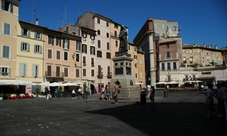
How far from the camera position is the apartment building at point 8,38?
105ft

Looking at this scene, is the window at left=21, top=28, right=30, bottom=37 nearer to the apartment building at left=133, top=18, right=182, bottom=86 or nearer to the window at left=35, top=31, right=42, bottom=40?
the window at left=35, top=31, right=42, bottom=40

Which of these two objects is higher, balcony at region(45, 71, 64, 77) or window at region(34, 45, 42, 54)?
window at region(34, 45, 42, 54)

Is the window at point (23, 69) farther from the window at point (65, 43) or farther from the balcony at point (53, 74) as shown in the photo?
the window at point (65, 43)

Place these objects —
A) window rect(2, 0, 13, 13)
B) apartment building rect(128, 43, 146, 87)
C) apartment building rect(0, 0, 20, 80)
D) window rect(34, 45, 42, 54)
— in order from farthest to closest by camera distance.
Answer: apartment building rect(128, 43, 146, 87)
window rect(34, 45, 42, 54)
window rect(2, 0, 13, 13)
apartment building rect(0, 0, 20, 80)

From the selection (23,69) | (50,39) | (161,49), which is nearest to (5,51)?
(23,69)

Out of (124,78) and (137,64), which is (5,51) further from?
(137,64)

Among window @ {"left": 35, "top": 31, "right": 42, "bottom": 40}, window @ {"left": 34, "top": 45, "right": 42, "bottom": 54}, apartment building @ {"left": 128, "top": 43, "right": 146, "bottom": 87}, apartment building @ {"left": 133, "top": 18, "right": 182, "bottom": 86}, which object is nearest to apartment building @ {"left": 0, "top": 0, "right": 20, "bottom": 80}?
window @ {"left": 34, "top": 45, "right": 42, "bottom": 54}

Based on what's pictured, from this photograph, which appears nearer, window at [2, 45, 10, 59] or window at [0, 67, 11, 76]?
window at [0, 67, 11, 76]

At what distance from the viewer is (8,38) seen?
33094 mm

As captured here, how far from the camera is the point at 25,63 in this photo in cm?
3559

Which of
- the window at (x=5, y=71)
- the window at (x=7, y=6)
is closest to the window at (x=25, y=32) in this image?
the window at (x=7, y=6)

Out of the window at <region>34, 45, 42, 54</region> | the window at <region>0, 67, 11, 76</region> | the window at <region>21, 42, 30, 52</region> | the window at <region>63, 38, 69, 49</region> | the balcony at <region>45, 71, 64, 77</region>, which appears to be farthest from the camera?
the window at <region>63, 38, 69, 49</region>

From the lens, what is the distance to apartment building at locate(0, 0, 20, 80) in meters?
32.1

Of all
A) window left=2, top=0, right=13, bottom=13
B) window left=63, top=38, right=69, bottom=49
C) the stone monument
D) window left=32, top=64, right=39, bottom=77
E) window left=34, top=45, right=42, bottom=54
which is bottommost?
the stone monument
